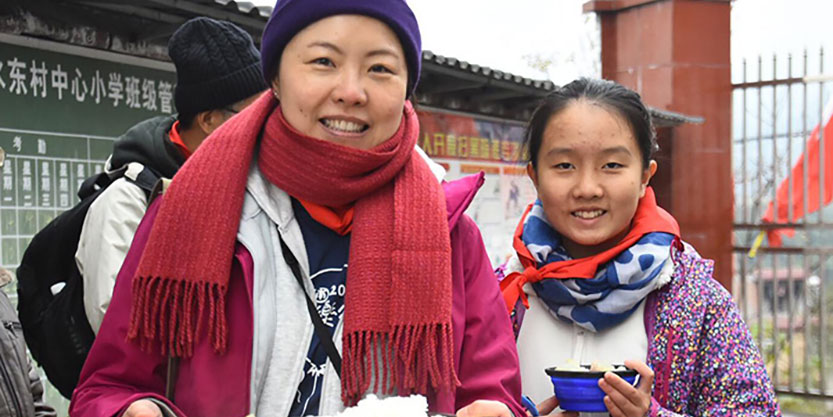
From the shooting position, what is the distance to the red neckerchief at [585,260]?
2223 millimetres

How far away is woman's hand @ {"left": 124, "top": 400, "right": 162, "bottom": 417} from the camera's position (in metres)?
1.54

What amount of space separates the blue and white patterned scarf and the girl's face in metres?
0.10

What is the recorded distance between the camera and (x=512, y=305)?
2.29 m

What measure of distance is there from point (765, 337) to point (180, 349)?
8.91 meters

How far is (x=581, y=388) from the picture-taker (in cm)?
190

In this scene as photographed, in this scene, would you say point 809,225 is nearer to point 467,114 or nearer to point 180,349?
point 467,114

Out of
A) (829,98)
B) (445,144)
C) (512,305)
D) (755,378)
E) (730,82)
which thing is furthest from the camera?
(730,82)

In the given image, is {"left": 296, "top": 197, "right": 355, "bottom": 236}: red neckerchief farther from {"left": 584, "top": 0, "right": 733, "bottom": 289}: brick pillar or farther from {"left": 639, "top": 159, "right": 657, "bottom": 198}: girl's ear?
{"left": 584, "top": 0, "right": 733, "bottom": 289}: brick pillar

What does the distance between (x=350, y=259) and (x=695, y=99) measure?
8.18 meters

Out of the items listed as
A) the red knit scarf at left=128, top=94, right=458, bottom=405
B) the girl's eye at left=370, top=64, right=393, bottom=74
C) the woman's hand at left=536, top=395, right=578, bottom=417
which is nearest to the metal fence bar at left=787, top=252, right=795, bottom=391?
the woman's hand at left=536, top=395, right=578, bottom=417

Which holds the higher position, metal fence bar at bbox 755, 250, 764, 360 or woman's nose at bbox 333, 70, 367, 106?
woman's nose at bbox 333, 70, 367, 106

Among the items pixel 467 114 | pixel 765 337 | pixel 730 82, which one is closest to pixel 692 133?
pixel 730 82

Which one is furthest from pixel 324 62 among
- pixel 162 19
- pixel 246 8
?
pixel 246 8

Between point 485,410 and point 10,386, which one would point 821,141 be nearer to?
point 485,410
